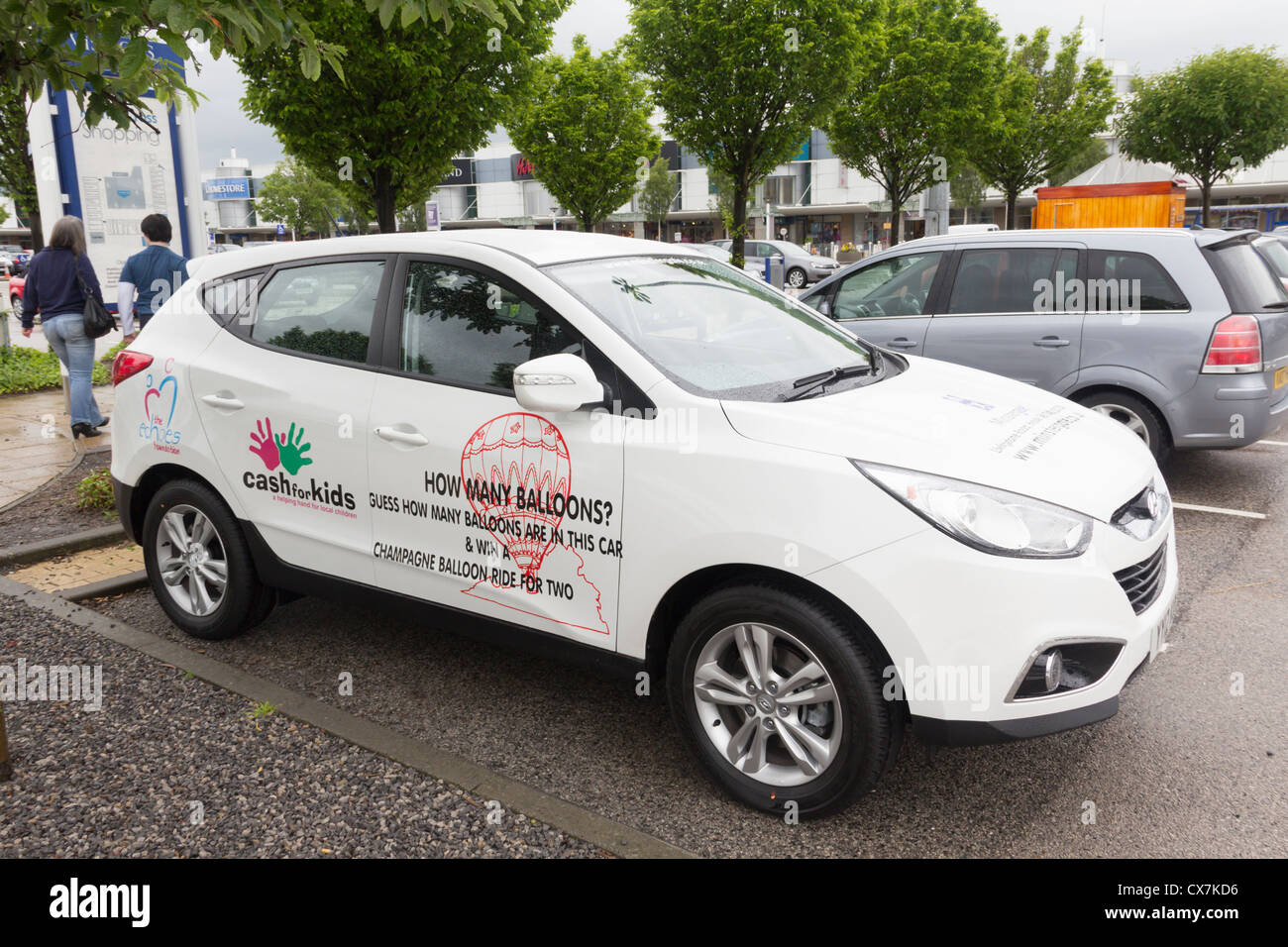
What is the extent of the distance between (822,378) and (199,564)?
9.20ft

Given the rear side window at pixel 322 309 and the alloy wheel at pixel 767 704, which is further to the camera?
the rear side window at pixel 322 309

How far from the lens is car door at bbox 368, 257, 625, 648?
315 centimetres

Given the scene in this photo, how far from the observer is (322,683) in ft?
13.2

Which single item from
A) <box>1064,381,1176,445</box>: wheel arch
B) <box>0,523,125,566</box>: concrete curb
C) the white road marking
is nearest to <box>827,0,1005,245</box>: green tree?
<box>1064,381,1176,445</box>: wheel arch

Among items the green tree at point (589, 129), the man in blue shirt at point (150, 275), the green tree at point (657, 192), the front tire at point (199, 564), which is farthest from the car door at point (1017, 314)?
the green tree at point (657, 192)

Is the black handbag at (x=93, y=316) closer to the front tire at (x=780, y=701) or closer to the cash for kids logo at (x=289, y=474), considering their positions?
the cash for kids logo at (x=289, y=474)

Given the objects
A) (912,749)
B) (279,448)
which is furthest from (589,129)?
(912,749)

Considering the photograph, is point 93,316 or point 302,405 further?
point 93,316

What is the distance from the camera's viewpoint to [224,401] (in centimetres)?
404

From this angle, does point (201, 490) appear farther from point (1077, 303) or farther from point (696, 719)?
point (1077, 303)

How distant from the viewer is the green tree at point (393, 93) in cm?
1091

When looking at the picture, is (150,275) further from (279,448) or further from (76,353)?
(279,448)

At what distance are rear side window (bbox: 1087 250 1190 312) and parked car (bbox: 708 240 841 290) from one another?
988 inches

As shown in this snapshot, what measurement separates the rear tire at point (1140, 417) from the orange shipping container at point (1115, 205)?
11765 mm
